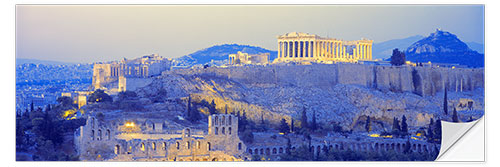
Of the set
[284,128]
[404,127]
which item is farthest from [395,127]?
[284,128]

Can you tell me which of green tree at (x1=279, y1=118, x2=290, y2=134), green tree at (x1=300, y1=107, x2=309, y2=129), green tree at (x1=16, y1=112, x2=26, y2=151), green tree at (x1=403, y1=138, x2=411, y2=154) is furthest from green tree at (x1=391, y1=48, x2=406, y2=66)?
green tree at (x1=16, y1=112, x2=26, y2=151)

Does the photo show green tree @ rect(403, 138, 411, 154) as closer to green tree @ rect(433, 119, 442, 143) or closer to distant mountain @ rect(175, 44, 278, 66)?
green tree @ rect(433, 119, 442, 143)

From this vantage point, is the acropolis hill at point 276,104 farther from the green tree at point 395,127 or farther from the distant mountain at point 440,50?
the distant mountain at point 440,50

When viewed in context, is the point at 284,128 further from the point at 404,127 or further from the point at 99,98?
the point at 99,98

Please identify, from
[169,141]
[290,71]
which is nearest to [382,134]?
[290,71]

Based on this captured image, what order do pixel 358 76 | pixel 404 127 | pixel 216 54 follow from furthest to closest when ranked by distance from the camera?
pixel 216 54 < pixel 358 76 < pixel 404 127

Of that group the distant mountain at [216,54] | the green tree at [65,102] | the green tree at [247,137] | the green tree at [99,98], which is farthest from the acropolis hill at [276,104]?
the green tree at [65,102]
